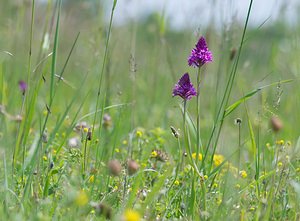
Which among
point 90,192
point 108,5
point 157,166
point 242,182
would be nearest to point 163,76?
point 108,5

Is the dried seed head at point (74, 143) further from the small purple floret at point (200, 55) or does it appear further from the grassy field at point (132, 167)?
the small purple floret at point (200, 55)

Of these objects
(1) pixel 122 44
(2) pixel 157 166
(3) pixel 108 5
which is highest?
(3) pixel 108 5

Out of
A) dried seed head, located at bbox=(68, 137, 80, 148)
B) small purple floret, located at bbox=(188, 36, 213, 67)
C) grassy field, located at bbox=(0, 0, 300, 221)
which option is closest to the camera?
grassy field, located at bbox=(0, 0, 300, 221)

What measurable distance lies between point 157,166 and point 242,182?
1.40 feet

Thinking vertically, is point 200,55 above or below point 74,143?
above

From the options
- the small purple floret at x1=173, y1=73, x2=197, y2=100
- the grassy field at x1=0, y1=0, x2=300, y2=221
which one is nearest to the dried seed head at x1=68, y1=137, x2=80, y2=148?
the grassy field at x1=0, y1=0, x2=300, y2=221

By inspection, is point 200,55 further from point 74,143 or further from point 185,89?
point 74,143

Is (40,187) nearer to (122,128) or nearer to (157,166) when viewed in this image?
(157,166)

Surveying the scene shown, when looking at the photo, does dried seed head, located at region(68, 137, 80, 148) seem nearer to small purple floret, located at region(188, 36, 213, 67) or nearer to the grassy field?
the grassy field

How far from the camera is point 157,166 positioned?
2.40 m

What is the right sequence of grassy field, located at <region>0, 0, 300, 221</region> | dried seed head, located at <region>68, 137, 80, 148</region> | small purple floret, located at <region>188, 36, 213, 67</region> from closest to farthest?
grassy field, located at <region>0, 0, 300, 221</region>, small purple floret, located at <region>188, 36, 213, 67</region>, dried seed head, located at <region>68, 137, 80, 148</region>

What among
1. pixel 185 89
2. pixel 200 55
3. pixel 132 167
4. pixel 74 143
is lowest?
pixel 74 143

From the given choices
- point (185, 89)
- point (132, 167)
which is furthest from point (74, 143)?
point (132, 167)

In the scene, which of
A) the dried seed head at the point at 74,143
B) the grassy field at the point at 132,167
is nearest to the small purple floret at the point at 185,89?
the grassy field at the point at 132,167
